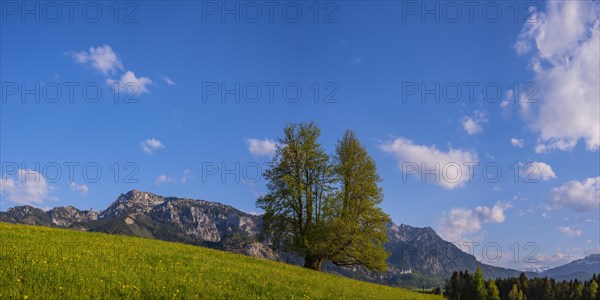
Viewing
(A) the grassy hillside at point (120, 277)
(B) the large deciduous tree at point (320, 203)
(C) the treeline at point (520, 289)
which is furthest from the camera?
(C) the treeline at point (520, 289)

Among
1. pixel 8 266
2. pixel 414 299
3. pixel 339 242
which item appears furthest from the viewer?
pixel 339 242

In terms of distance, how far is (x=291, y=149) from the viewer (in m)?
40.8

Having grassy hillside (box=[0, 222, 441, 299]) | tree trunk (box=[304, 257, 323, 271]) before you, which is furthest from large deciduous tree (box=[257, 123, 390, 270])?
grassy hillside (box=[0, 222, 441, 299])

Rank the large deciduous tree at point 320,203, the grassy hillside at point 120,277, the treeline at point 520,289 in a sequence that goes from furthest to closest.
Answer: the treeline at point 520,289
the large deciduous tree at point 320,203
the grassy hillside at point 120,277

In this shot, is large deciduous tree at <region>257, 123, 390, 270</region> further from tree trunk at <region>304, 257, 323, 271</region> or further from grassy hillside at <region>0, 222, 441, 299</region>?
grassy hillside at <region>0, 222, 441, 299</region>

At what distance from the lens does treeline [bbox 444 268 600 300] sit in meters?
134

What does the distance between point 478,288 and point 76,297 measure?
147030 millimetres

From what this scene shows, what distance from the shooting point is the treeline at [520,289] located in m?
134

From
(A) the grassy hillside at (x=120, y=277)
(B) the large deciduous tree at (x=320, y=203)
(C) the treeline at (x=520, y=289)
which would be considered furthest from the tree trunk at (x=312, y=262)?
(C) the treeline at (x=520, y=289)

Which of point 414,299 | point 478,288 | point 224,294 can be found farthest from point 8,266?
point 478,288

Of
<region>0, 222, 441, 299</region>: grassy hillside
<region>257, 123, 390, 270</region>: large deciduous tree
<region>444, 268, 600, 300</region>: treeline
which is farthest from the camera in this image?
<region>444, 268, 600, 300</region>: treeline

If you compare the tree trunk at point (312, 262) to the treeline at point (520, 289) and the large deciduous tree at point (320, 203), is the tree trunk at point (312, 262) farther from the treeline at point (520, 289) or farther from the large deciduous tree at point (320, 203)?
the treeline at point (520, 289)

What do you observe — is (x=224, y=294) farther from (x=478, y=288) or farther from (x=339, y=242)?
(x=478, y=288)

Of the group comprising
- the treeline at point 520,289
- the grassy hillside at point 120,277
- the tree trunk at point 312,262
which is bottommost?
the treeline at point 520,289
